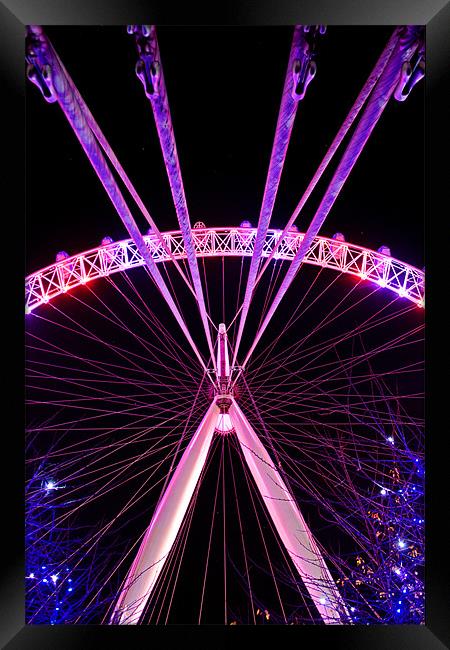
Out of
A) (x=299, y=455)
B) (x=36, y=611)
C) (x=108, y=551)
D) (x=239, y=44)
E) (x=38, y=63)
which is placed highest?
(x=239, y=44)

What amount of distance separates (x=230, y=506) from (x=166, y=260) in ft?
4.85

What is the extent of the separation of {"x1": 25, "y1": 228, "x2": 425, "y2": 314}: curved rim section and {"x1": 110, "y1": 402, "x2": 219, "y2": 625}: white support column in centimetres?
108

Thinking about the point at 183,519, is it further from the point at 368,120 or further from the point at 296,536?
the point at 368,120

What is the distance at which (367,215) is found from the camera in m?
2.97

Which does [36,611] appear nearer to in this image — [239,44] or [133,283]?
[133,283]

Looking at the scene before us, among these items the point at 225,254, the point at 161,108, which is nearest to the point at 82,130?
the point at 161,108

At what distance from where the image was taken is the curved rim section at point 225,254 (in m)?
2.82

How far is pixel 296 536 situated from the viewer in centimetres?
286

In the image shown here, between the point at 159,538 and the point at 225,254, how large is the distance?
1564 mm

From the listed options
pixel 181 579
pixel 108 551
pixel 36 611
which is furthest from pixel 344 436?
pixel 36 611

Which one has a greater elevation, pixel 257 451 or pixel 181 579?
pixel 257 451
